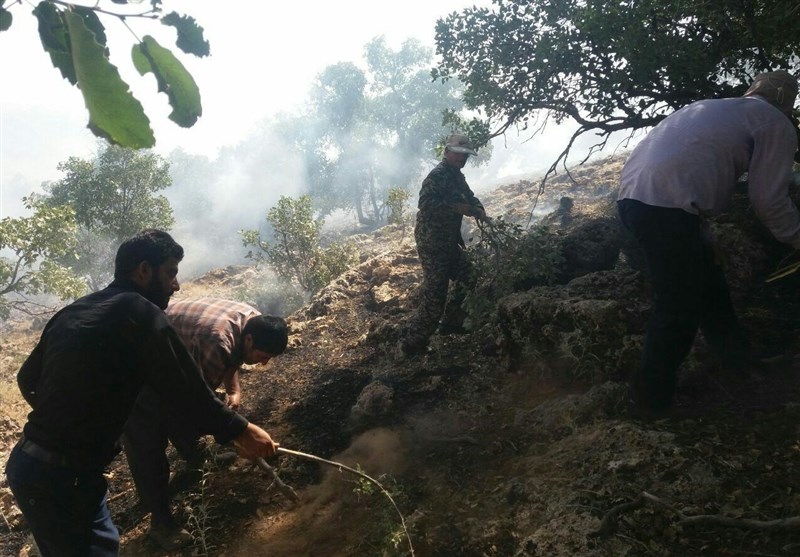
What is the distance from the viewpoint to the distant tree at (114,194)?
55.5 ft

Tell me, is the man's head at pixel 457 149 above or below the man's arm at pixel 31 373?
above

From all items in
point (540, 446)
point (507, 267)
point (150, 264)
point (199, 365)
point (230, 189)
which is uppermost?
A: point (230, 189)

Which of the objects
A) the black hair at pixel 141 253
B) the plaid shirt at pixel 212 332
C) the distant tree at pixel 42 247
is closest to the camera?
the black hair at pixel 141 253

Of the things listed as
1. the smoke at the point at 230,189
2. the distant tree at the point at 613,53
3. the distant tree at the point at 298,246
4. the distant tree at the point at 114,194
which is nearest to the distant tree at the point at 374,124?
the smoke at the point at 230,189

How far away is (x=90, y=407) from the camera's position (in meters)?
1.70

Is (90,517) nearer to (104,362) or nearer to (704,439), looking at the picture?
(104,362)

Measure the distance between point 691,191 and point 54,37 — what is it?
241 cm

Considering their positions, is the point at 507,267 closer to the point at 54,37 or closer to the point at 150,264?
the point at 150,264

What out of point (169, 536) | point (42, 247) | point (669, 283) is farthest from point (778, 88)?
point (42, 247)

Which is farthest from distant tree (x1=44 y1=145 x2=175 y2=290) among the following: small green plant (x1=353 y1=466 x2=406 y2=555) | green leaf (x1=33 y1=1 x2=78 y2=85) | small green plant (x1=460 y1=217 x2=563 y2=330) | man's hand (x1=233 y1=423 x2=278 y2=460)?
green leaf (x1=33 y1=1 x2=78 y2=85)

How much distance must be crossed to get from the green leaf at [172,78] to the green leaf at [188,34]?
4cm

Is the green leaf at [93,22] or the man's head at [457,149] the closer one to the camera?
the green leaf at [93,22]

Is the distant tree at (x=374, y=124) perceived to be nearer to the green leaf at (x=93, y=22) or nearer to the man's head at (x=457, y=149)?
the man's head at (x=457, y=149)

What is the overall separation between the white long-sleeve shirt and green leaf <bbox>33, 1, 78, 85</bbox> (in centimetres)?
230
